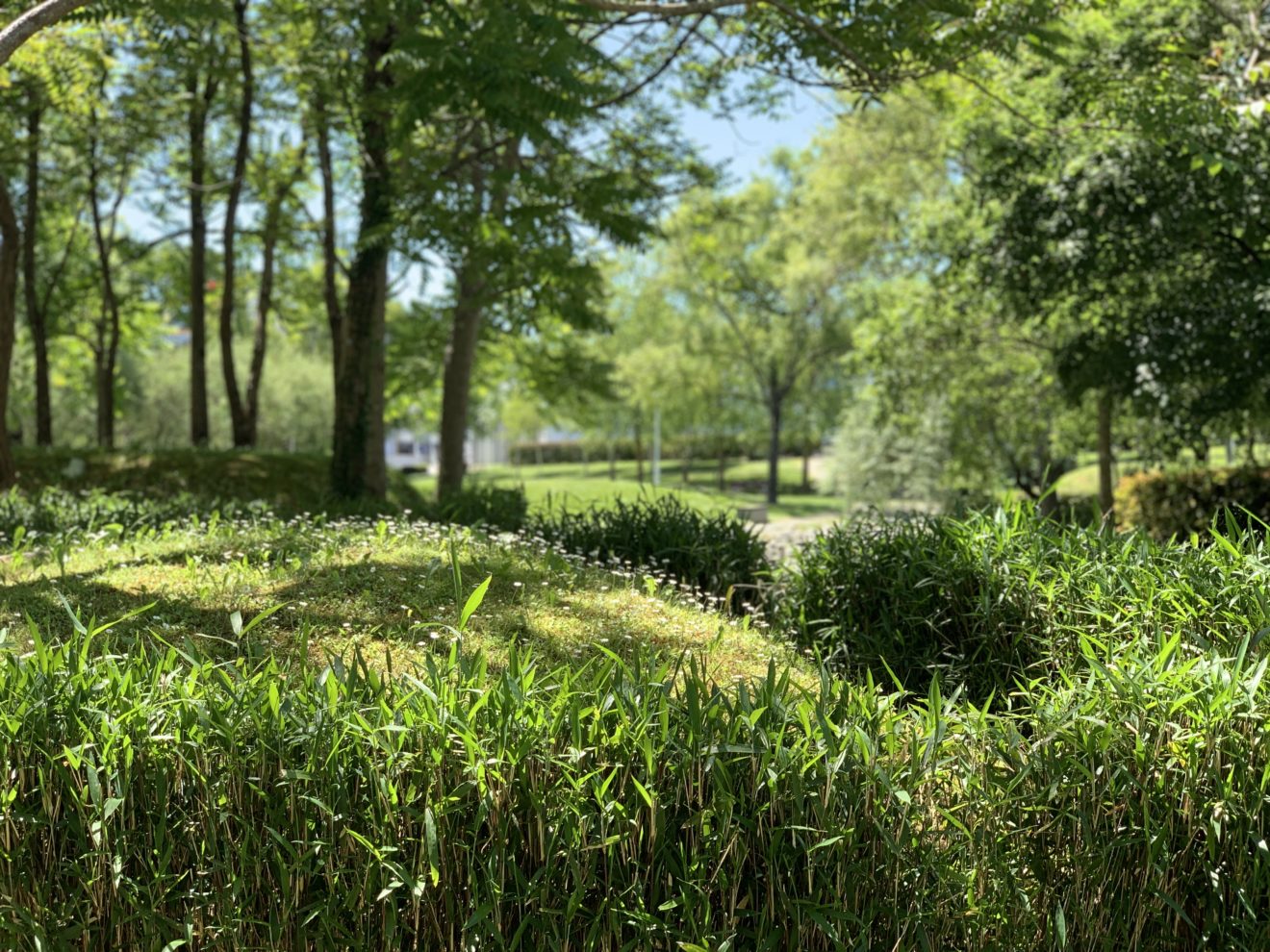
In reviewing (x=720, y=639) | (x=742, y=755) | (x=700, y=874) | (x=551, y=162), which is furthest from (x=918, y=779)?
(x=551, y=162)

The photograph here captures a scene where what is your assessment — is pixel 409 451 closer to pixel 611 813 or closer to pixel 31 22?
pixel 31 22

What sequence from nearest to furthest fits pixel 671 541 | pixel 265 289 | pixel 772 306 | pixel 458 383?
pixel 671 541, pixel 458 383, pixel 265 289, pixel 772 306

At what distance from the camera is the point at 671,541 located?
675 cm

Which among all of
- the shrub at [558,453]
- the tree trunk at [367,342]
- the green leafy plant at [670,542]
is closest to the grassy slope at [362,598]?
the green leafy plant at [670,542]

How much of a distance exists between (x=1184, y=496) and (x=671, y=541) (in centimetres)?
990

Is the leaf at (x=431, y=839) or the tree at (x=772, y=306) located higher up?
the tree at (x=772, y=306)

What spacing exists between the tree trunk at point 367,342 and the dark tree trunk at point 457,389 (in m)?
2.90

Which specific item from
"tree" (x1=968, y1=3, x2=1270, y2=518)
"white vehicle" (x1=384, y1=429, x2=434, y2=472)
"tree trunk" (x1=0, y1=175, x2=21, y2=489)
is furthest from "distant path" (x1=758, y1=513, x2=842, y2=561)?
"white vehicle" (x1=384, y1=429, x2=434, y2=472)

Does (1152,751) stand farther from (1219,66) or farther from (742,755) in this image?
(1219,66)

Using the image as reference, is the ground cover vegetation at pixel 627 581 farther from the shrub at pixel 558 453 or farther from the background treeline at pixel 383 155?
the shrub at pixel 558 453

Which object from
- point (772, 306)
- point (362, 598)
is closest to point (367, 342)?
point (362, 598)

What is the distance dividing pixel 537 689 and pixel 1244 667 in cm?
230

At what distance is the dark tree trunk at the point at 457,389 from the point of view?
13.6m

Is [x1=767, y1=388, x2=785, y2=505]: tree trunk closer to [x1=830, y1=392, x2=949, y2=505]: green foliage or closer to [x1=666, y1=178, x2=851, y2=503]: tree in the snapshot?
[x1=666, y1=178, x2=851, y2=503]: tree
